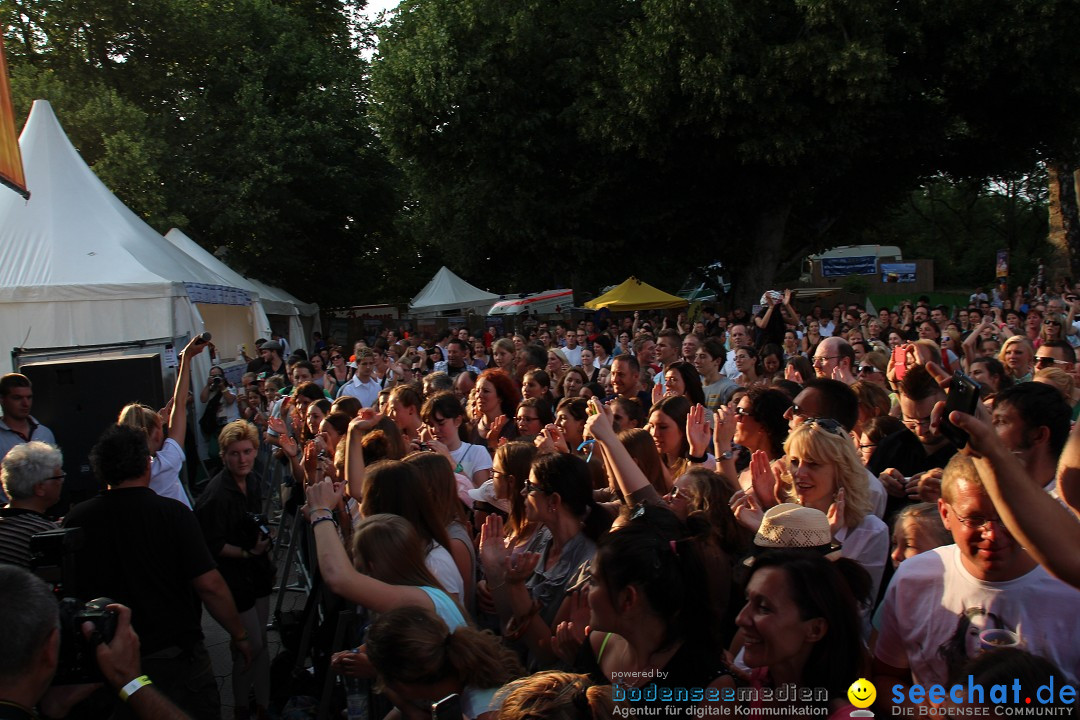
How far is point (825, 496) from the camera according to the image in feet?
11.6

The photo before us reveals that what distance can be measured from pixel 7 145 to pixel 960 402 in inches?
245

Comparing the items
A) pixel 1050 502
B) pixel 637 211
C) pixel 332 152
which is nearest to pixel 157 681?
pixel 1050 502

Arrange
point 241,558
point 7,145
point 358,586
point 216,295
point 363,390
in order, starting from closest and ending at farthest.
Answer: point 358,586, point 241,558, point 7,145, point 363,390, point 216,295

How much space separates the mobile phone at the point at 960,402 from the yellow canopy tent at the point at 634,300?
2201 cm

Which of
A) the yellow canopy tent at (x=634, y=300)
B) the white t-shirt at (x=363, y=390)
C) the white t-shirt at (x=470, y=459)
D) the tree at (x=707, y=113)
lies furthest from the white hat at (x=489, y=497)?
the yellow canopy tent at (x=634, y=300)

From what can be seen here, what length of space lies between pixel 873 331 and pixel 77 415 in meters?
11.3

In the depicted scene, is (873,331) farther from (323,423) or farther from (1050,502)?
(1050,502)

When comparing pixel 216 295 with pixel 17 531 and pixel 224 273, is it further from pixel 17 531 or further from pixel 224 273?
pixel 17 531

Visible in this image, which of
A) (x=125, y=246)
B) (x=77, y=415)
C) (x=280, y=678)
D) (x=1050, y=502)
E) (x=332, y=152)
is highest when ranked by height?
(x=332, y=152)

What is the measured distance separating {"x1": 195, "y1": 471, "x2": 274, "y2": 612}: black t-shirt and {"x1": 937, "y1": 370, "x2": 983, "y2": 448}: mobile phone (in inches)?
153

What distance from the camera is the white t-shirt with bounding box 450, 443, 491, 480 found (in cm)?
548

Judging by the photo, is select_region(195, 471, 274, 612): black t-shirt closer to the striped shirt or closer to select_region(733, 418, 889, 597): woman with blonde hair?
the striped shirt

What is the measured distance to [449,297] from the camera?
96.7ft

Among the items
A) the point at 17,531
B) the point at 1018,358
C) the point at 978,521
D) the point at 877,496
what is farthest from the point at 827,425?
the point at 1018,358
